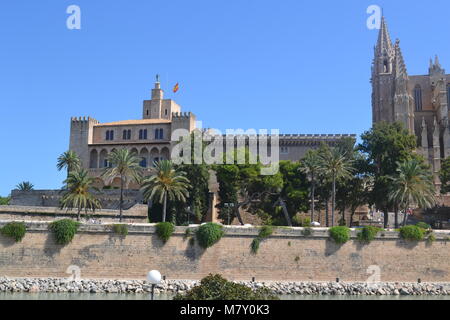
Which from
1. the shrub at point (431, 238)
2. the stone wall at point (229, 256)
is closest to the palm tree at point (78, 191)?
the stone wall at point (229, 256)

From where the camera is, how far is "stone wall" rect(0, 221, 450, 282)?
1335 inches

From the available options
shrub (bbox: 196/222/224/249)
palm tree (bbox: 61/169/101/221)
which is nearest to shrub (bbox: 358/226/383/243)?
shrub (bbox: 196/222/224/249)

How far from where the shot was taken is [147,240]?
3484cm

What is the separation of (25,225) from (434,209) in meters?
41.3

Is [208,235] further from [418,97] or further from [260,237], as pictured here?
[418,97]

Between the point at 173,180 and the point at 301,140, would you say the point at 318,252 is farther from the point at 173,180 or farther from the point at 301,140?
the point at 301,140

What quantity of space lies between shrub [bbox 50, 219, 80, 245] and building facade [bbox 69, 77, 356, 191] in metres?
30.0

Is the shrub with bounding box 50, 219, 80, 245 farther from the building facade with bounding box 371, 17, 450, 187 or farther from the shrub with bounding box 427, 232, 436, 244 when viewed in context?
the building facade with bounding box 371, 17, 450, 187

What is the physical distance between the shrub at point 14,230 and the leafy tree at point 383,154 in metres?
30.5

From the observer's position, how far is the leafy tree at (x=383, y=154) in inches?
1882

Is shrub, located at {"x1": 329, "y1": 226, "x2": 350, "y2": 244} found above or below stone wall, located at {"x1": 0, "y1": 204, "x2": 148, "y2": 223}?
below

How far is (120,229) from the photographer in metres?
34.6

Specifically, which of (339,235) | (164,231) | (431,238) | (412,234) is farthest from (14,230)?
(431,238)

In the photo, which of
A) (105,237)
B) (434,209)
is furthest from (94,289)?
(434,209)
